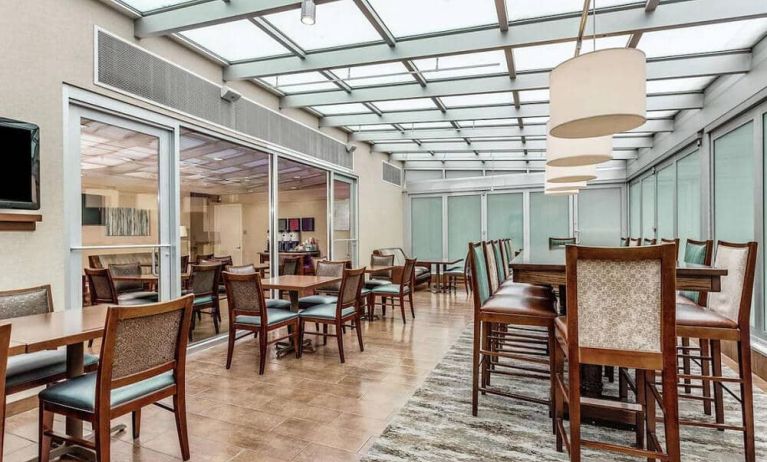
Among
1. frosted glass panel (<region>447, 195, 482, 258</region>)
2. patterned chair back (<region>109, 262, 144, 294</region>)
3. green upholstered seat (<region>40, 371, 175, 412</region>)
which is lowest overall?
green upholstered seat (<region>40, 371, 175, 412</region>)

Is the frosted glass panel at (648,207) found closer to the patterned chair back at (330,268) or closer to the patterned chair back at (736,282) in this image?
the patterned chair back at (736,282)

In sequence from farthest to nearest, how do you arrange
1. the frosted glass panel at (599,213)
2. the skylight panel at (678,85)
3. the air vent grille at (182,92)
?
the frosted glass panel at (599,213) → the skylight panel at (678,85) → the air vent grille at (182,92)

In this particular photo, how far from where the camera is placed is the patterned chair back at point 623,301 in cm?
170

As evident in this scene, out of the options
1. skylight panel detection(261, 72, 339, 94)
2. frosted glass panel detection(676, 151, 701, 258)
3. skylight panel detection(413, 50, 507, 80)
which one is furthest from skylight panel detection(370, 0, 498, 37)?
frosted glass panel detection(676, 151, 701, 258)

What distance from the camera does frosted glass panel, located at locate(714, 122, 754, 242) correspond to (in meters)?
3.76

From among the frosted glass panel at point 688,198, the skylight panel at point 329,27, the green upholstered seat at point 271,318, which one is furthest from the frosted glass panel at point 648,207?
the green upholstered seat at point 271,318

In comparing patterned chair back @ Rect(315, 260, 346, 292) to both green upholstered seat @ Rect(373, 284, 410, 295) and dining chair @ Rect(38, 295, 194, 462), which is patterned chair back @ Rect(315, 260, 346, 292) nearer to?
green upholstered seat @ Rect(373, 284, 410, 295)

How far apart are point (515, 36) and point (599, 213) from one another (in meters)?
6.91

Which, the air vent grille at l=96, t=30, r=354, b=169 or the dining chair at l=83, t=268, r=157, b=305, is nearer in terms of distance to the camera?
the air vent grille at l=96, t=30, r=354, b=169

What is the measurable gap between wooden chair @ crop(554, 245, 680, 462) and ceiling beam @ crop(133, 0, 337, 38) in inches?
97.3

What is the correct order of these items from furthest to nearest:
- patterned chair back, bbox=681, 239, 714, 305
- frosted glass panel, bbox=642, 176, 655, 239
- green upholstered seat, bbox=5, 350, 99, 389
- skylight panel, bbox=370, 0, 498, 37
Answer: frosted glass panel, bbox=642, 176, 655, 239 → skylight panel, bbox=370, 0, 498, 37 → patterned chair back, bbox=681, 239, 714, 305 → green upholstered seat, bbox=5, 350, 99, 389

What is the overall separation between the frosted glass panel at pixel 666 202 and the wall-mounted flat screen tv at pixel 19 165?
7.28 meters

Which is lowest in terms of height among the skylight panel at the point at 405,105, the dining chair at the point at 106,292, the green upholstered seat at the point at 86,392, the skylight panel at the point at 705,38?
the green upholstered seat at the point at 86,392

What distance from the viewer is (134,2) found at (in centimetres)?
323
